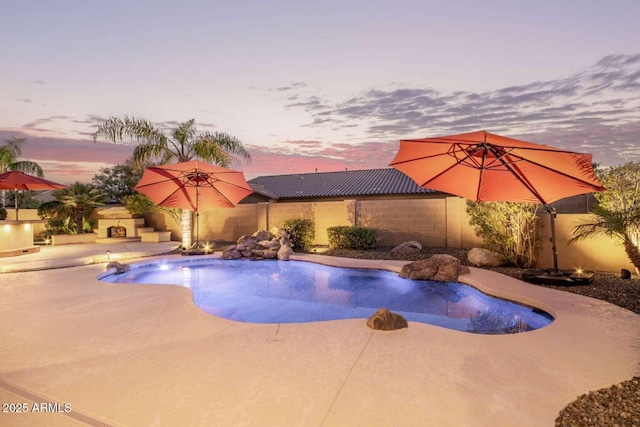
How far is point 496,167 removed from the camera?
664 cm

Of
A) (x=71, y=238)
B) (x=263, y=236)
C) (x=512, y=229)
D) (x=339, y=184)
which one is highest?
(x=339, y=184)

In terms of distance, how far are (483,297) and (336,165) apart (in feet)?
65.2

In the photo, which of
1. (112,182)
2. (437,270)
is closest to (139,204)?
(112,182)

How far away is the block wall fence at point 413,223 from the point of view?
8.35m

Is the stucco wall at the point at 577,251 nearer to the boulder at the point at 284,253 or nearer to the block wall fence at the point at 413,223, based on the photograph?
the block wall fence at the point at 413,223

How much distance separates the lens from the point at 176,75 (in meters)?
12.9

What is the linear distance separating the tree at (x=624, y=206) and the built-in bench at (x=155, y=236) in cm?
1654

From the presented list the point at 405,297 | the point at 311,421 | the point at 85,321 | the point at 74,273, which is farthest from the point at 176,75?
the point at 311,421

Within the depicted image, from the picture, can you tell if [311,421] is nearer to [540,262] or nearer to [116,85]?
[540,262]

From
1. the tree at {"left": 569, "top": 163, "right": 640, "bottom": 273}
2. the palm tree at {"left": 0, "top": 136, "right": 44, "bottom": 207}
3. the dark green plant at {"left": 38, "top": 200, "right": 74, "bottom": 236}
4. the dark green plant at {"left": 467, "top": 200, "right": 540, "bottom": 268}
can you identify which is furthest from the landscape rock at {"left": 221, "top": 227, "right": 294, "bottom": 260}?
the palm tree at {"left": 0, "top": 136, "right": 44, "bottom": 207}

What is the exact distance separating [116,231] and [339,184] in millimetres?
13429

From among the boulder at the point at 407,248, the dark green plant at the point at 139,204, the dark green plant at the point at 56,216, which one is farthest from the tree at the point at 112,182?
the boulder at the point at 407,248

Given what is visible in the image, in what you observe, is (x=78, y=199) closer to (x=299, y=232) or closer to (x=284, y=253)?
(x=299, y=232)

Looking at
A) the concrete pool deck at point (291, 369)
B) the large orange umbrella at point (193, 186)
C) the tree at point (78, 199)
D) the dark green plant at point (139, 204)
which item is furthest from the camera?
the dark green plant at point (139, 204)
